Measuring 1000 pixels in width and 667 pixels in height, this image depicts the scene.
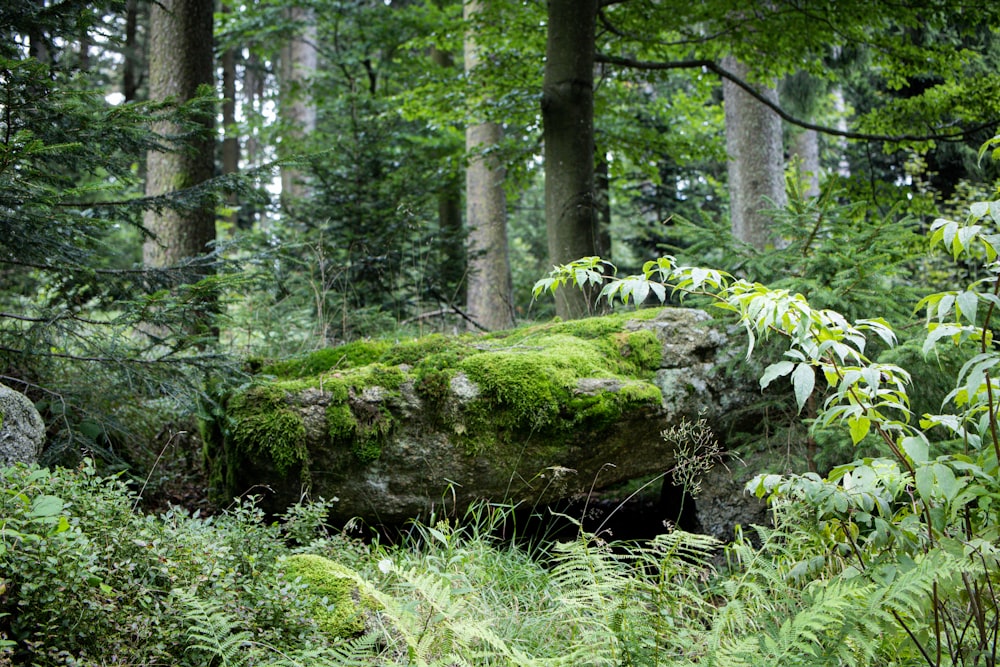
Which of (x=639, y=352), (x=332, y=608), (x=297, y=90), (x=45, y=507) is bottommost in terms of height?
(x=332, y=608)

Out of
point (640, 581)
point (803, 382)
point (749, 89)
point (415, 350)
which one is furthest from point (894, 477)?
point (749, 89)

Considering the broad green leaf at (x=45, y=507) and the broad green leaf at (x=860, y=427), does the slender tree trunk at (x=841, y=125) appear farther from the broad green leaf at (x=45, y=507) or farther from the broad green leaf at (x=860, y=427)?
the broad green leaf at (x=45, y=507)

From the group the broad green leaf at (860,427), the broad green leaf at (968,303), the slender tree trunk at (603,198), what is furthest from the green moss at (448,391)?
the slender tree trunk at (603,198)

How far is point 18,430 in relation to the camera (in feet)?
12.0

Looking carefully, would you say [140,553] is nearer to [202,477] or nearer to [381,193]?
[202,477]

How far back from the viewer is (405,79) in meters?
12.7

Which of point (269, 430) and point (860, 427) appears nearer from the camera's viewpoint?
point (860, 427)

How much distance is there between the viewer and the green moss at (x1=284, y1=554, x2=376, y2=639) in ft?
10.2

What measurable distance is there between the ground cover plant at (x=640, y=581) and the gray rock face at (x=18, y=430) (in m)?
0.50

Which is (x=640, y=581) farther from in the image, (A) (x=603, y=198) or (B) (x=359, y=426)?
(A) (x=603, y=198)

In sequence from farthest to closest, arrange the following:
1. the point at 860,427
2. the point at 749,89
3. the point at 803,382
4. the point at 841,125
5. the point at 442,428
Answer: the point at 841,125 → the point at 749,89 → the point at 442,428 → the point at 860,427 → the point at 803,382

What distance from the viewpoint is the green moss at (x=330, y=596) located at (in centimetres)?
311

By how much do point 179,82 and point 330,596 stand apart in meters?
5.70

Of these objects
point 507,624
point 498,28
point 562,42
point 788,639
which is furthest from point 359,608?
point 498,28
